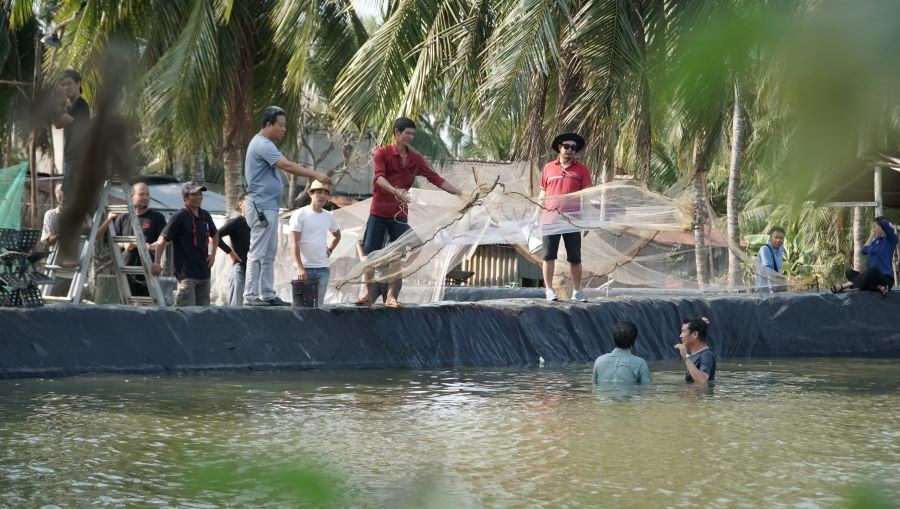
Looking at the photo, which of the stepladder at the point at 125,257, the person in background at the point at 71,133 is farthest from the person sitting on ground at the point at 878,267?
the person in background at the point at 71,133

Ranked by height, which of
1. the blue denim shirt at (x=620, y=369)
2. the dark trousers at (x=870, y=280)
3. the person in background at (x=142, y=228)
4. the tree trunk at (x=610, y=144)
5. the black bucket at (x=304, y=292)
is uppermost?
the tree trunk at (x=610, y=144)

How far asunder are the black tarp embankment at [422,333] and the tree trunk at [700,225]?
55 centimetres

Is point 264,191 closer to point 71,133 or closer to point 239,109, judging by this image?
point 71,133

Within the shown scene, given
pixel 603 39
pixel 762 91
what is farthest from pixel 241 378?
pixel 762 91

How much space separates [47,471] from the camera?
5.40 metres

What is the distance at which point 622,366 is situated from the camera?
9344mm

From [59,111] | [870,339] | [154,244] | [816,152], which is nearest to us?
[816,152]

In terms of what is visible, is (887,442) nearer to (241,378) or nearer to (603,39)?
(241,378)

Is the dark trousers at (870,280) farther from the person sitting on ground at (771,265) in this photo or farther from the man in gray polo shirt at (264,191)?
the man in gray polo shirt at (264,191)

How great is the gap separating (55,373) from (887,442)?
576 centimetres

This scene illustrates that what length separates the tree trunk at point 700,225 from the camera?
12.6m

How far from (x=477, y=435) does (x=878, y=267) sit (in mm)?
9600

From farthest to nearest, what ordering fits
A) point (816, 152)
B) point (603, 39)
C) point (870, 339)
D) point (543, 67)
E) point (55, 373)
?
1. point (870, 339)
2. point (603, 39)
3. point (543, 67)
4. point (55, 373)
5. point (816, 152)

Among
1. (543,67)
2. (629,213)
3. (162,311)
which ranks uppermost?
(543,67)
